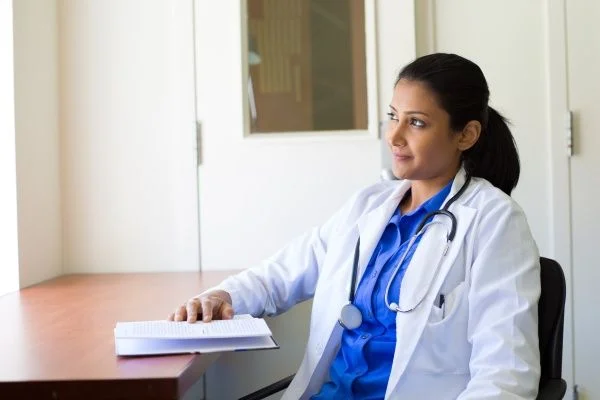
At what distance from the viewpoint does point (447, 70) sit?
1544 mm

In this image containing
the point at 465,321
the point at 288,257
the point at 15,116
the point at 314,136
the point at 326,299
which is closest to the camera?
the point at 465,321

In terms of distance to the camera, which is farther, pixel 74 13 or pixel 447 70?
pixel 74 13

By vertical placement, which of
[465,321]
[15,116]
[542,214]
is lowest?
[465,321]

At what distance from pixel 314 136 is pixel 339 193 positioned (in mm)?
183

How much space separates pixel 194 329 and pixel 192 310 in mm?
122

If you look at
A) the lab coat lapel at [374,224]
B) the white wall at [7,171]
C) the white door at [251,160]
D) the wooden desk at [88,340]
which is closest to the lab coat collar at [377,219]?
the lab coat lapel at [374,224]

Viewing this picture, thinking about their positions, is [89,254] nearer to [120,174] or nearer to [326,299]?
[120,174]

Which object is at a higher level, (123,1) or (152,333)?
(123,1)

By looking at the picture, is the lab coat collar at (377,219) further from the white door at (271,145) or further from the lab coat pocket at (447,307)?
the white door at (271,145)

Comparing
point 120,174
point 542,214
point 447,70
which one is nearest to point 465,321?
point 447,70

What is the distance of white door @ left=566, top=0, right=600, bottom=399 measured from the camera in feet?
7.16

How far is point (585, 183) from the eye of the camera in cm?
219

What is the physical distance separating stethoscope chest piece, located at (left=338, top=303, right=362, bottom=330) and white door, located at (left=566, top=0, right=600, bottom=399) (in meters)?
0.93

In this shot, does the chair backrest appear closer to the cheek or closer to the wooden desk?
the cheek
